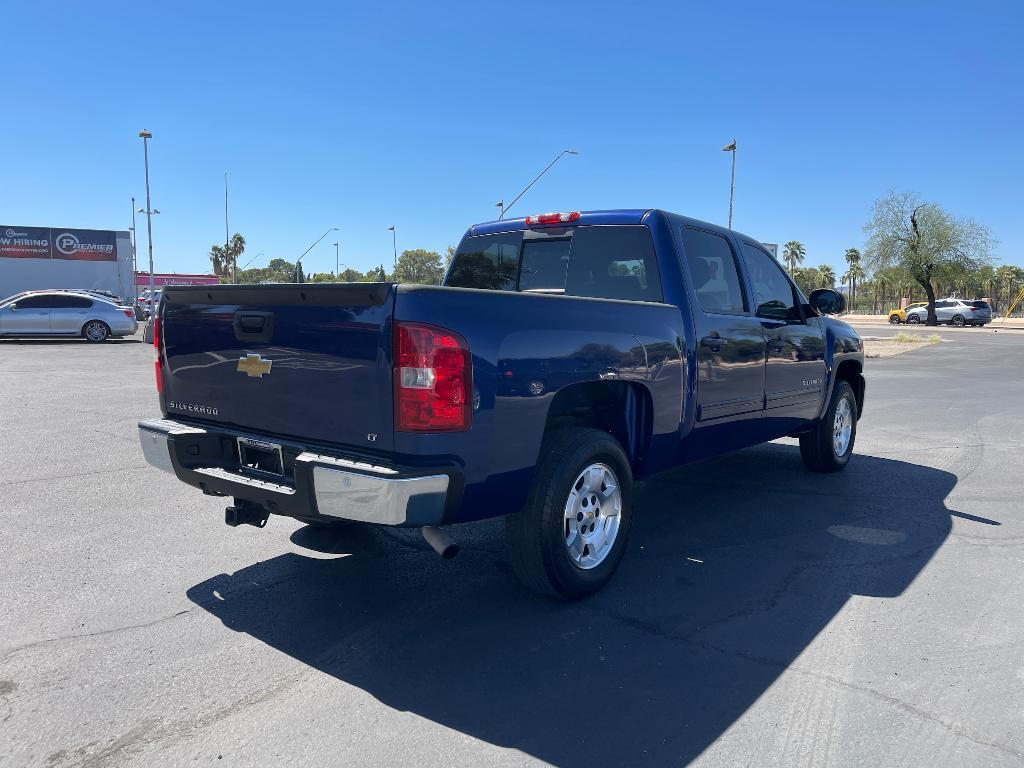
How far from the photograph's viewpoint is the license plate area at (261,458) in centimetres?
340

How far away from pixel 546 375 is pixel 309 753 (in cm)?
177

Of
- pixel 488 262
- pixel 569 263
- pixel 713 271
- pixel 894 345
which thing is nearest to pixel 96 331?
pixel 488 262

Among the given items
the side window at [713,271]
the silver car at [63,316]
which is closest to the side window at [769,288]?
the side window at [713,271]

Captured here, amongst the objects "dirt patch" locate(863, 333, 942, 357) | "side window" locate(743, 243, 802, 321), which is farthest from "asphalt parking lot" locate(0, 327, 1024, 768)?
"dirt patch" locate(863, 333, 942, 357)

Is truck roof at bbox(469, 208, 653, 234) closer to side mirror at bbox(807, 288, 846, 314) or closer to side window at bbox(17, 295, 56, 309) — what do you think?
side mirror at bbox(807, 288, 846, 314)

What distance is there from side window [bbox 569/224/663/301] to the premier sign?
55.8 meters

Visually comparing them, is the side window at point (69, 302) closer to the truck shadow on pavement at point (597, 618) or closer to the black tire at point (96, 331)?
the black tire at point (96, 331)

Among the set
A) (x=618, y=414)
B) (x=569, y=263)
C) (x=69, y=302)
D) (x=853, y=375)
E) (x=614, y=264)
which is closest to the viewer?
(x=618, y=414)

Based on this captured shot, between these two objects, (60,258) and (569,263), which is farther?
(60,258)

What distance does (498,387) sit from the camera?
10.4ft

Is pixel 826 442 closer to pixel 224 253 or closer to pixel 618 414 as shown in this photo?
pixel 618 414

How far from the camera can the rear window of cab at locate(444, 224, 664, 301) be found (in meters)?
4.67

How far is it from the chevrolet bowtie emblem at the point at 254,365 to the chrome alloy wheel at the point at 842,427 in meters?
5.09

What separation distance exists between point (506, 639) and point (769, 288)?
3.60 meters
